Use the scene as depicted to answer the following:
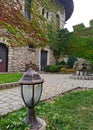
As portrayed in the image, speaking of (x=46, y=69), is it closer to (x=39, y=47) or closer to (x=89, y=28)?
(x=39, y=47)

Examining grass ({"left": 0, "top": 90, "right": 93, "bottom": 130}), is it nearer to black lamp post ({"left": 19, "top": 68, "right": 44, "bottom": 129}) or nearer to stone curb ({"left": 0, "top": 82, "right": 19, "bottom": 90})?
black lamp post ({"left": 19, "top": 68, "right": 44, "bottom": 129})

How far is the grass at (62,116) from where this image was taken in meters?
2.67

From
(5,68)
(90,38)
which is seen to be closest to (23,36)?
(5,68)

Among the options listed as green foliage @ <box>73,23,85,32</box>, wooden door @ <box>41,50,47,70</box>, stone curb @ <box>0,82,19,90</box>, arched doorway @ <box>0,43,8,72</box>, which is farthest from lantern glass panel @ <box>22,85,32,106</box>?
green foliage @ <box>73,23,85,32</box>

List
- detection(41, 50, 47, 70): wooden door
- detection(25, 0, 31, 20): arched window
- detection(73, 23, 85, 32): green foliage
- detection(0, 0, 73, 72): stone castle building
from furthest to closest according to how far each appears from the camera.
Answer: detection(73, 23, 85, 32): green foliage, detection(41, 50, 47, 70): wooden door, detection(25, 0, 31, 20): arched window, detection(0, 0, 73, 72): stone castle building

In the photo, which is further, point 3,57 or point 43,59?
point 43,59

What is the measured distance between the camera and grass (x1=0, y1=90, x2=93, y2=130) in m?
2.67

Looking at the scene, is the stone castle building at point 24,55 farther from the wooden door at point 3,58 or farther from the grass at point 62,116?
the grass at point 62,116

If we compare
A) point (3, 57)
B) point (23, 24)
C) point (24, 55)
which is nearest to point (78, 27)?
point (23, 24)

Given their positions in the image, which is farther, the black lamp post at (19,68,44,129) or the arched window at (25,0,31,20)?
the arched window at (25,0,31,20)

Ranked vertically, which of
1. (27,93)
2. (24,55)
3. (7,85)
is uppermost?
(24,55)

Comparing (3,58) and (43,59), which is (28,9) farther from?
(3,58)

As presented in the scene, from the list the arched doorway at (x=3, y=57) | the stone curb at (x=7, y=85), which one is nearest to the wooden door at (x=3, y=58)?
the arched doorway at (x=3, y=57)

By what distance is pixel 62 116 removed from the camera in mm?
3186
